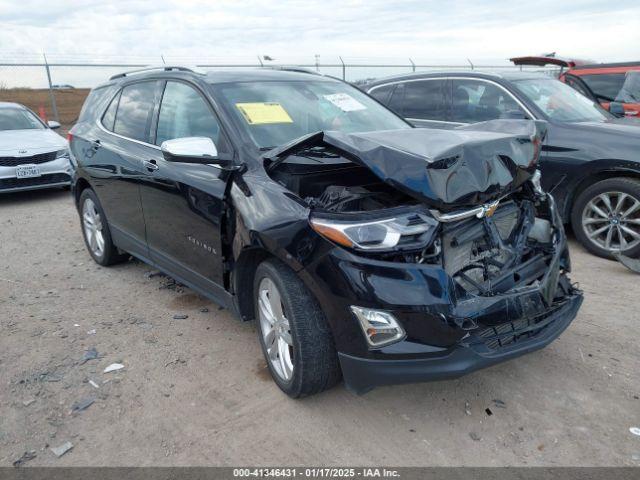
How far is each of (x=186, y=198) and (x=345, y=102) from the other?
4.52 ft

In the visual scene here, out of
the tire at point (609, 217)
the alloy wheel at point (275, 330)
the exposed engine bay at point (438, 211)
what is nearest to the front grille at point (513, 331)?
the exposed engine bay at point (438, 211)

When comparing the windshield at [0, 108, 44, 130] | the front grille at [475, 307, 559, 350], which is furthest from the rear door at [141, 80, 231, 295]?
the windshield at [0, 108, 44, 130]

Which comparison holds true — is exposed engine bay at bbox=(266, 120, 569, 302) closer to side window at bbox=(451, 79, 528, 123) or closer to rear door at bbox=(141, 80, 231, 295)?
rear door at bbox=(141, 80, 231, 295)

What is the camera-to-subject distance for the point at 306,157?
3000 mm

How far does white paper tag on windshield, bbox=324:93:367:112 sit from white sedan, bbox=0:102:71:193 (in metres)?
5.45

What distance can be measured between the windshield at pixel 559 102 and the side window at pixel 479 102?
0.20m

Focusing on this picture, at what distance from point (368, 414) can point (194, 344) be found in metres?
1.39

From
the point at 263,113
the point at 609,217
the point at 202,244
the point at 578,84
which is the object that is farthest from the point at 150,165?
the point at 578,84

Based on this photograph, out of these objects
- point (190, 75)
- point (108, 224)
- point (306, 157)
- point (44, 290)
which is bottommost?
point (44, 290)

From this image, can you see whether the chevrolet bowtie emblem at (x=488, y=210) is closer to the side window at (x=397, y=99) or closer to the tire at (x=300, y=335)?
the tire at (x=300, y=335)

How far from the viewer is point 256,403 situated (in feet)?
9.65

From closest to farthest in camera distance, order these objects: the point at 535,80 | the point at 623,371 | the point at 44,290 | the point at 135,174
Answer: the point at 623,371 → the point at 135,174 → the point at 44,290 → the point at 535,80

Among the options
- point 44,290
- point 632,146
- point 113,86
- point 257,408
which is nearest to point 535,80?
point 632,146

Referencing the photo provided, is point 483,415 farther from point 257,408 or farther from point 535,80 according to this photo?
point 535,80
